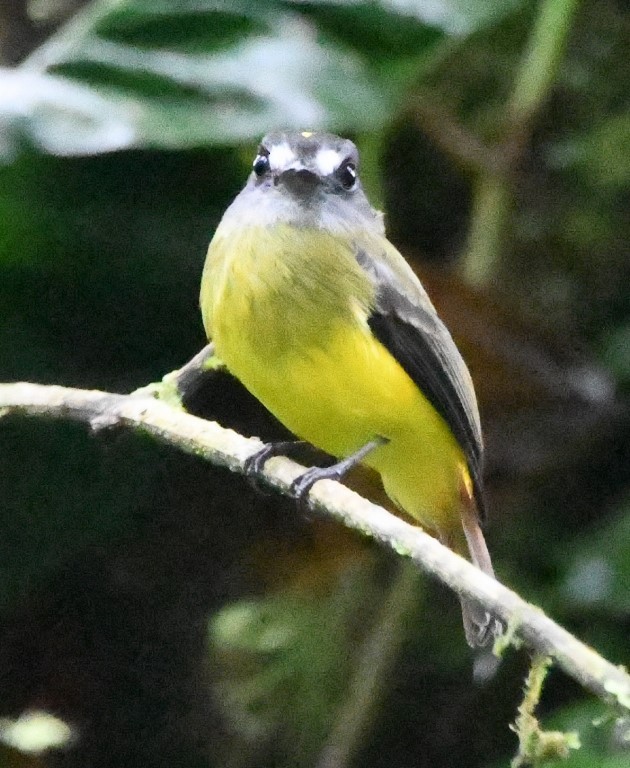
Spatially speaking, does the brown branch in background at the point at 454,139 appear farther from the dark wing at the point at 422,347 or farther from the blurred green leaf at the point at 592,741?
the blurred green leaf at the point at 592,741

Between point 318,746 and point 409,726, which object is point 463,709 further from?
point 318,746

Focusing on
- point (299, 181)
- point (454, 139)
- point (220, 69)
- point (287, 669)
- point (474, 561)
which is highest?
point (454, 139)

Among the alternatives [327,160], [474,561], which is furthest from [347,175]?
[474,561]

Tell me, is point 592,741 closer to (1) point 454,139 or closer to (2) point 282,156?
(2) point 282,156

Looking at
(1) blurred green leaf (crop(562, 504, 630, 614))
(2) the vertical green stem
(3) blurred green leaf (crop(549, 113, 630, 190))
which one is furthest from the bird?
(3) blurred green leaf (crop(549, 113, 630, 190))

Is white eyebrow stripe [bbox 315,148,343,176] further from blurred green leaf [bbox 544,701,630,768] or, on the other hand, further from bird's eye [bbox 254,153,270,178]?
blurred green leaf [bbox 544,701,630,768]

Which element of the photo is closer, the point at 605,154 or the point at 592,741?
the point at 592,741

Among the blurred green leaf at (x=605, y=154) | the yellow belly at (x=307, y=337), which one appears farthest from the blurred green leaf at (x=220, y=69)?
the blurred green leaf at (x=605, y=154)
